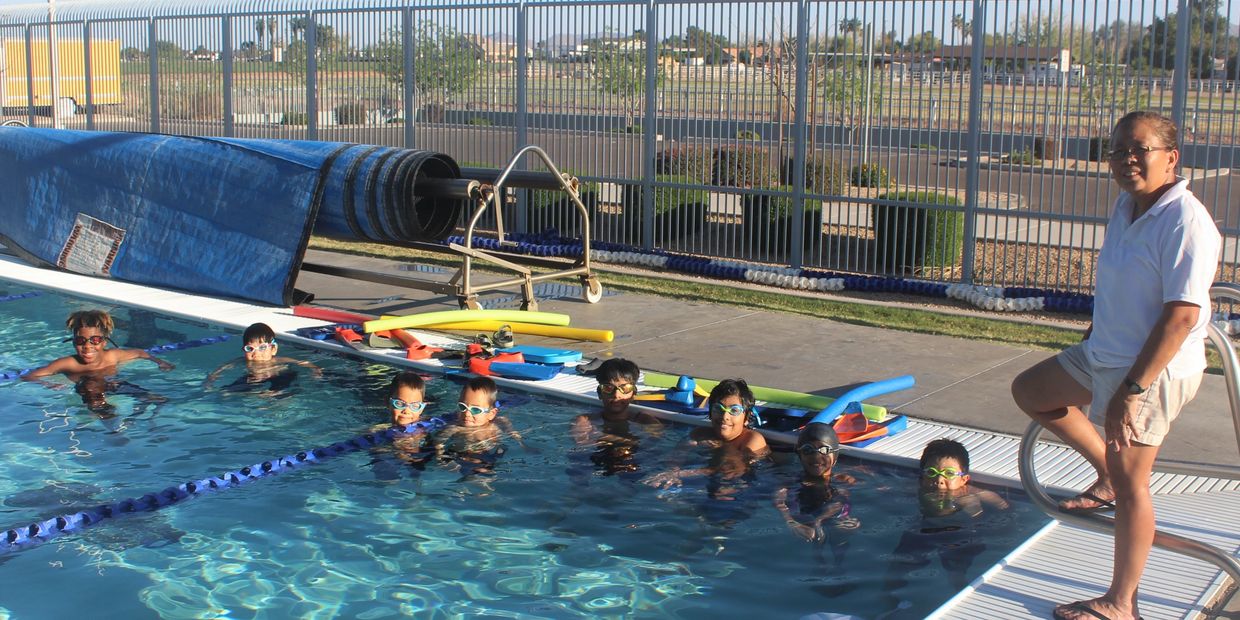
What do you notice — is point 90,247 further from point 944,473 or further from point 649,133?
point 944,473

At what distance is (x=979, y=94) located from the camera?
11984mm

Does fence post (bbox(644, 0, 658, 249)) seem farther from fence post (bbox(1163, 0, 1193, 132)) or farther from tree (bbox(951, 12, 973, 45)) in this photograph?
fence post (bbox(1163, 0, 1193, 132))

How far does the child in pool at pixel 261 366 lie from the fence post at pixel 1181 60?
7.58 meters

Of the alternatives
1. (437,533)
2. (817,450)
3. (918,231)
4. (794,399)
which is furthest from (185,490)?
(918,231)

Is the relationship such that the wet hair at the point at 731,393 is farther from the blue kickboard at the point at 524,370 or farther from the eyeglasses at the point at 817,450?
the blue kickboard at the point at 524,370

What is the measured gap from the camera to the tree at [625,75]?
14383mm

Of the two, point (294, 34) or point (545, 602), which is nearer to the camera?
point (545, 602)

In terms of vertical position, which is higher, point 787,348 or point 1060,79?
point 1060,79

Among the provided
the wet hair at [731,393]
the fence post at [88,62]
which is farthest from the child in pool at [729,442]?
the fence post at [88,62]

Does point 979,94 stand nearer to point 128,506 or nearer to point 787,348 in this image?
point 787,348

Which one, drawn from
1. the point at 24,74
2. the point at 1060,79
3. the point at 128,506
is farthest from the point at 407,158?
the point at 24,74

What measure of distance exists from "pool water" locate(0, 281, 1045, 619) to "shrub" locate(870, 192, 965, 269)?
227 inches

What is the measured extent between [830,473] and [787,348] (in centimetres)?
307

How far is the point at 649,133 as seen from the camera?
14297mm
